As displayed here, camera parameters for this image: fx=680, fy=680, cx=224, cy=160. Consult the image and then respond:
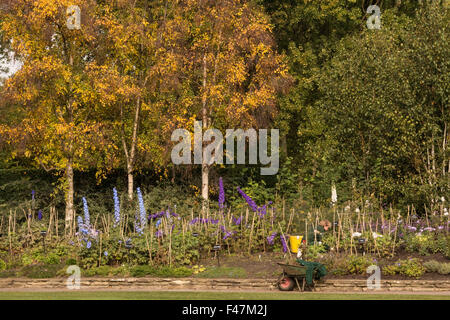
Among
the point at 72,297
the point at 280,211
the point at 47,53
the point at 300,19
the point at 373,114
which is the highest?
the point at 300,19

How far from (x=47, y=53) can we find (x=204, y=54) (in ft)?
16.6

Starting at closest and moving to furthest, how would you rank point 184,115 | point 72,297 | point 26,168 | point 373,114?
point 72,297 → point 373,114 → point 184,115 → point 26,168

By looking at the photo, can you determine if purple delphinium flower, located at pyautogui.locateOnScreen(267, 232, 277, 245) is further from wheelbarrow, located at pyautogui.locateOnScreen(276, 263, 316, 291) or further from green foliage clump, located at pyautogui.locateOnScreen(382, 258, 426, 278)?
green foliage clump, located at pyautogui.locateOnScreen(382, 258, 426, 278)

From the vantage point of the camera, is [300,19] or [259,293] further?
[300,19]

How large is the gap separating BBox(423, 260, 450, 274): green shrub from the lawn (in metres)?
1.11

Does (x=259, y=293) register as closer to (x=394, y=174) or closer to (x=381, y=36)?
(x=394, y=174)

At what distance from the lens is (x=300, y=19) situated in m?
27.4

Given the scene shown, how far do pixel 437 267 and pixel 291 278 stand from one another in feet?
9.18

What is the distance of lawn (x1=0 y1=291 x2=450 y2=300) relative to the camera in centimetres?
1146

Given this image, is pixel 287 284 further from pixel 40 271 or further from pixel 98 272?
pixel 40 271

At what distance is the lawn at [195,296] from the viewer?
37.6 feet

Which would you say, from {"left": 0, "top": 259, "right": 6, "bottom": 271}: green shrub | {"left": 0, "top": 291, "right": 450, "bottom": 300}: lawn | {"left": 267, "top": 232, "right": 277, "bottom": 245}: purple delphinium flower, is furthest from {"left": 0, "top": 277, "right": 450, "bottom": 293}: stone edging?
{"left": 267, "top": 232, "right": 277, "bottom": 245}: purple delphinium flower

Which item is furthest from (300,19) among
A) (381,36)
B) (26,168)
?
(26,168)

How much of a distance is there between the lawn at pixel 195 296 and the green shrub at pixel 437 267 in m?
1.11
